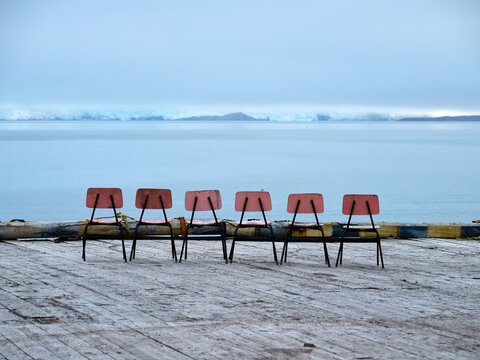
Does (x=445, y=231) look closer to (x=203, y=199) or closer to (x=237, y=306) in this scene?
(x=203, y=199)

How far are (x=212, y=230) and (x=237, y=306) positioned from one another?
4828 mm

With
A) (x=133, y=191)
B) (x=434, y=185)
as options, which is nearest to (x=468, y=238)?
A: (x=133, y=191)

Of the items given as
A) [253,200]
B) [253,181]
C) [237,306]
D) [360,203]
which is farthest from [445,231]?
[253,181]

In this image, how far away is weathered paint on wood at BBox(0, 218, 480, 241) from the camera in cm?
999

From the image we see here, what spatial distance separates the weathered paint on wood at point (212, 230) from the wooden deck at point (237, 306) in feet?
3.24

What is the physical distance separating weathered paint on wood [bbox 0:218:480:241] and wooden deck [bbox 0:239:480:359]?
987 millimetres

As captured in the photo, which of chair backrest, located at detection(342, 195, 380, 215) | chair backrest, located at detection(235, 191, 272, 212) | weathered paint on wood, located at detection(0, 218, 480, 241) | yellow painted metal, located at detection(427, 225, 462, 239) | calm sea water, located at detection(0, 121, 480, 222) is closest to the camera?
chair backrest, located at detection(342, 195, 380, 215)

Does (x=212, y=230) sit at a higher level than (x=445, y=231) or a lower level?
lower

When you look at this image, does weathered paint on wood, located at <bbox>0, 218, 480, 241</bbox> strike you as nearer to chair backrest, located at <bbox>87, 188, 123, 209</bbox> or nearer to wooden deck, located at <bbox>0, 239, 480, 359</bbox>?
wooden deck, located at <bbox>0, 239, 480, 359</bbox>

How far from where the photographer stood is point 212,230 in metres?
10.7

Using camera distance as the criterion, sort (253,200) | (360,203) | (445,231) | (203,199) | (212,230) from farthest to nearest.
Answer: (212,230) → (445,231) → (203,199) → (253,200) → (360,203)

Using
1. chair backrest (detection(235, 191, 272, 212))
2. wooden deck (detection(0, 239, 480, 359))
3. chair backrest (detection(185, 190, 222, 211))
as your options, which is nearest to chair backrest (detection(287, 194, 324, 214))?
chair backrest (detection(235, 191, 272, 212))

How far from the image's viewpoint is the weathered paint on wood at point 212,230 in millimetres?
9992

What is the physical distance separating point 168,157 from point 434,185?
2807 cm
